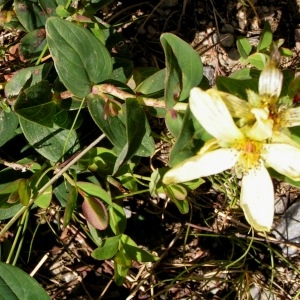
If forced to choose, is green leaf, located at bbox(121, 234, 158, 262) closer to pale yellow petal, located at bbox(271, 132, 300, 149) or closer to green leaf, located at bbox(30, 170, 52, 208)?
green leaf, located at bbox(30, 170, 52, 208)

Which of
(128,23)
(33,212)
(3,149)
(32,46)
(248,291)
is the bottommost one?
(248,291)

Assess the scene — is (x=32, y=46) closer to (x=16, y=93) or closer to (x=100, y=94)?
(x=16, y=93)

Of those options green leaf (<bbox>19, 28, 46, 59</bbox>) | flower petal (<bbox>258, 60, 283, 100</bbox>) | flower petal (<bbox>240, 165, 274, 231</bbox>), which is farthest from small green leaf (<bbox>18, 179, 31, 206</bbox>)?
flower petal (<bbox>258, 60, 283, 100</bbox>)

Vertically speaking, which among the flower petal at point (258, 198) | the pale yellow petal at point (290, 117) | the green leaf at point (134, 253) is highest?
the pale yellow petal at point (290, 117)

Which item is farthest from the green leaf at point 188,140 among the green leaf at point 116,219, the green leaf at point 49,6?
the green leaf at point 49,6

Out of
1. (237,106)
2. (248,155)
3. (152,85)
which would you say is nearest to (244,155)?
(248,155)

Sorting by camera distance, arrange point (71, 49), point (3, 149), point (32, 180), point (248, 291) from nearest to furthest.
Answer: point (71, 49)
point (32, 180)
point (3, 149)
point (248, 291)

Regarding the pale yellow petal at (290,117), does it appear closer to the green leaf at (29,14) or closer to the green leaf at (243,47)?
the green leaf at (243,47)

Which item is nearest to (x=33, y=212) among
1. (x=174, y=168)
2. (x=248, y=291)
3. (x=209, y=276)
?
(x=209, y=276)
